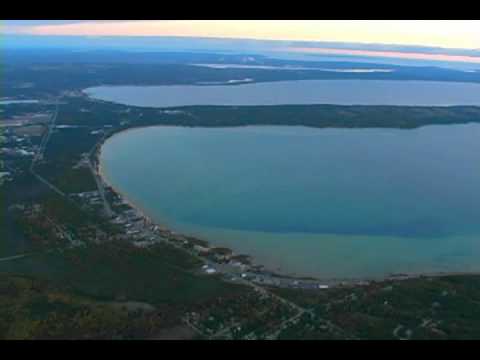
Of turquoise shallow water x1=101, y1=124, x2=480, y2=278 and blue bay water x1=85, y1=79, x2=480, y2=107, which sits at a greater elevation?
blue bay water x1=85, y1=79, x2=480, y2=107

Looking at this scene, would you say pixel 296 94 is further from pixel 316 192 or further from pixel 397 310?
pixel 397 310

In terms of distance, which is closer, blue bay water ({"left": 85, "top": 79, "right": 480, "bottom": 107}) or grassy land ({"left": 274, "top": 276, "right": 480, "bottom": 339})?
grassy land ({"left": 274, "top": 276, "right": 480, "bottom": 339})

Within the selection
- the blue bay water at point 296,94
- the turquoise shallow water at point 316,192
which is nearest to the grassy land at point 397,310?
the turquoise shallow water at point 316,192

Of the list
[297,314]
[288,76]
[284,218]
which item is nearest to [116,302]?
[297,314]

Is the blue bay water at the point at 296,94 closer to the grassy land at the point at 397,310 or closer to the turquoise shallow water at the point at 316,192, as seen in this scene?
the turquoise shallow water at the point at 316,192

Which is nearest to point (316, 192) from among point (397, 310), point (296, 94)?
point (397, 310)

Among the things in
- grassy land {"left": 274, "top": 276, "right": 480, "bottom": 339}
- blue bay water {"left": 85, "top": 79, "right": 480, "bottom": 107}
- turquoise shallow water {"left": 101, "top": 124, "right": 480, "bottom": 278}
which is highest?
blue bay water {"left": 85, "top": 79, "right": 480, "bottom": 107}

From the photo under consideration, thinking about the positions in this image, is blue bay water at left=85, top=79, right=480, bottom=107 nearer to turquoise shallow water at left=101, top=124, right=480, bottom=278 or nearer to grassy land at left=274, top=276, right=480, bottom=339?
turquoise shallow water at left=101, top=124, right=480, bottom=278

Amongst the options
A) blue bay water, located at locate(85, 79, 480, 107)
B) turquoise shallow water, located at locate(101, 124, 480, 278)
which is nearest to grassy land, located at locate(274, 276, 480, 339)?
turquoise shallow water, located at locate(101, 124, 480, 278)

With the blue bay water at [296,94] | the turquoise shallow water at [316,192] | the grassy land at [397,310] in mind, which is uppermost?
the blue bay water at [296,94]
